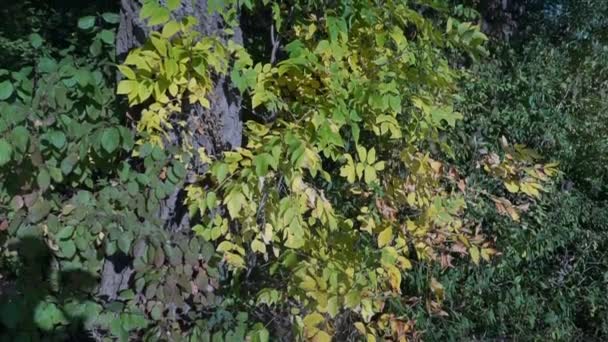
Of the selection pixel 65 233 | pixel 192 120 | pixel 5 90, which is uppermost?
pixel 5 90

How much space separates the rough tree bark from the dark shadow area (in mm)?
145

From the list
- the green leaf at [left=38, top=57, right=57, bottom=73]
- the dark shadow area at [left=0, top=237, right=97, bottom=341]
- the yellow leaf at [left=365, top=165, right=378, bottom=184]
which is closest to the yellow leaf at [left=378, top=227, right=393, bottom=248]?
the yellow leaf at [left=365, top=165, right=378, bottom=184]

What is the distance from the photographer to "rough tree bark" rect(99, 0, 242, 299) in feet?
8.56

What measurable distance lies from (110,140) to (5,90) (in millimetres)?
386

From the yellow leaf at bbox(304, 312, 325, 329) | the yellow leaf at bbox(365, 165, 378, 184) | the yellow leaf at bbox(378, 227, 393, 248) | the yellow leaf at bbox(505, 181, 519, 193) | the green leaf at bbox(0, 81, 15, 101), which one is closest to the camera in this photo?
the green leaf at bbox(0, 81, 15, 101)

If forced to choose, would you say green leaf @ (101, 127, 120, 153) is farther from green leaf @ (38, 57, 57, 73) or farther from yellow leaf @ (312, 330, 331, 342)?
yellow leaf @ (312, 330, 331, 342)

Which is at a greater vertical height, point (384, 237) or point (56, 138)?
point (56, 138)

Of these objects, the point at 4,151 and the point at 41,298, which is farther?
the point at 41,298

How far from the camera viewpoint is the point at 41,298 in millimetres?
2330

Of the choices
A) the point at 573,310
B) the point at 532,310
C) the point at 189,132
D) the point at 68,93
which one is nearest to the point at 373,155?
the point at 189,132

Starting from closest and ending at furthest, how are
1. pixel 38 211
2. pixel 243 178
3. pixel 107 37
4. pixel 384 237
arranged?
1. pixel 38 211
2. pixel 243 178
3. pixel 107 37
4. pixel 384 237

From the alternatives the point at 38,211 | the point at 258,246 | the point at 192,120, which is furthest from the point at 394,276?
the point at 38,211

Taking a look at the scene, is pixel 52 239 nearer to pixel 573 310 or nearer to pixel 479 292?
pixel 479 292

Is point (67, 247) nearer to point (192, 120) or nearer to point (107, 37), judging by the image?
point (192, 120)
